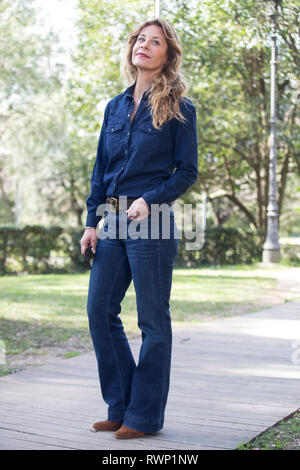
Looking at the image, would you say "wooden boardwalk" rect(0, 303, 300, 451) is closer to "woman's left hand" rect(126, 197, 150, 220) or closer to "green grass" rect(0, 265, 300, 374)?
"green grass" rect(0, 265, 300, 374)

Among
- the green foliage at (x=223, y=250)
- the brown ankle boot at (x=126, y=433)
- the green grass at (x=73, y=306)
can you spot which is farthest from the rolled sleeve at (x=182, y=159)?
the green foliage at (x=223, y=250)

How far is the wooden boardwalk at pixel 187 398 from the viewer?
10.1 feet

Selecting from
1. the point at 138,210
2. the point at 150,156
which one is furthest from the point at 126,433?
the point at 150,156

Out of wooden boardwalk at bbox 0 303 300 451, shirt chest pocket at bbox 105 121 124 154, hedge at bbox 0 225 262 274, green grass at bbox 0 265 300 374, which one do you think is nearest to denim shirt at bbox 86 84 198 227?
shirt chest pocket at bbox 105 121 124 154

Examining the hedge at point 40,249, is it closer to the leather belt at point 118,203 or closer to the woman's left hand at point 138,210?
the leather belt at point 118,203

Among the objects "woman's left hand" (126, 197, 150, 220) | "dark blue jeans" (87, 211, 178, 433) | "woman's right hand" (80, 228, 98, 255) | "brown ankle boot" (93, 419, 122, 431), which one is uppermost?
"woman's left hand" (126, 197, 150, 220)

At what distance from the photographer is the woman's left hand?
2.94 metres

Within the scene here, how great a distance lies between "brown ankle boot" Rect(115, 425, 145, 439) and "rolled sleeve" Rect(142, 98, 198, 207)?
1111 mm

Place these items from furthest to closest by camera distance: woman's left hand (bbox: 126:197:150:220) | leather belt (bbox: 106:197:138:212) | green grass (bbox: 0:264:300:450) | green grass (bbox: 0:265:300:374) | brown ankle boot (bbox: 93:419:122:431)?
green grass (bbox: 0:265:300:374) → green grass (bbox: 0:264:300:450) → brown ankle boot (bbox: 93:419:122:431) → leather belt (bbox: 106:197:138:212) → woman's left hand (bbox: 126:197:150:220)

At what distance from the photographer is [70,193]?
32.6 m

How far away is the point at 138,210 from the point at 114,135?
449mm

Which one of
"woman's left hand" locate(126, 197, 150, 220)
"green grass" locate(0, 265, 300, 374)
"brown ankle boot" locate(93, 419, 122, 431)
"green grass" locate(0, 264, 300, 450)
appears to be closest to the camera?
"woman's left hand" locate(126, 197, 150, 220)

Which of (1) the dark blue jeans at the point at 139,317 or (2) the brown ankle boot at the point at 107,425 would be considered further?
(2) the brown ankle boot at the point at 107,425
